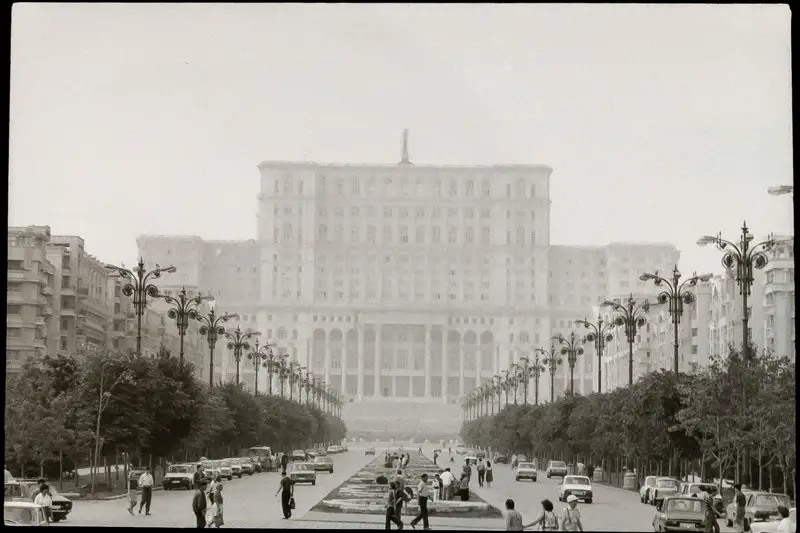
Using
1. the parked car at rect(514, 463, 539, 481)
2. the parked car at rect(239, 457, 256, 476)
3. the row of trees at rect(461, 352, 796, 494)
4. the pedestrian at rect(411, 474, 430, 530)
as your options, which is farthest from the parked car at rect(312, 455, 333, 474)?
the pedestrian at rect(411, 474, 430, 530)

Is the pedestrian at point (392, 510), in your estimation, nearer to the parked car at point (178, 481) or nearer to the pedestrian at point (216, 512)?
the pedestrian at point (216, 512)

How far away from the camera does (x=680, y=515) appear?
1425 inches

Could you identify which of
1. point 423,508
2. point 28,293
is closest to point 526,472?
point 423,508

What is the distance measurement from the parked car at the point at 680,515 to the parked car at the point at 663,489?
455 inches

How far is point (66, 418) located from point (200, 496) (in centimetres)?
2011

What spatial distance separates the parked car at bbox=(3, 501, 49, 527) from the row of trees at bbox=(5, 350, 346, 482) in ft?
56.6

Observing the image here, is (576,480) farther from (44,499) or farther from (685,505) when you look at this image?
(44,499)

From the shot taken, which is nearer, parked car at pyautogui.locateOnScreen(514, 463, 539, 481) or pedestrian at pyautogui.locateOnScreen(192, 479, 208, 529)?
pedestrian at pyautogui.locateOnScreen(192, 479, 208, 529)

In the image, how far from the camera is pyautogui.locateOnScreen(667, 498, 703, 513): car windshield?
36.4m

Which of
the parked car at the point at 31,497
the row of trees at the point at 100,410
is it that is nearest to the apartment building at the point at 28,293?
the row of trees at the point at 100,410

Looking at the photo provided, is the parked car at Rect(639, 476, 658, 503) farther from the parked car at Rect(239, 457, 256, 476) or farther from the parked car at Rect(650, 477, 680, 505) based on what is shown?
the parked car at Rect(239, 457, 256, 476)

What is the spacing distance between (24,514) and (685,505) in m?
16.0

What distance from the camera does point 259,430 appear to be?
90188 mm

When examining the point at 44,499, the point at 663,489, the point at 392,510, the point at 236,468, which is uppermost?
the point at 44,499
